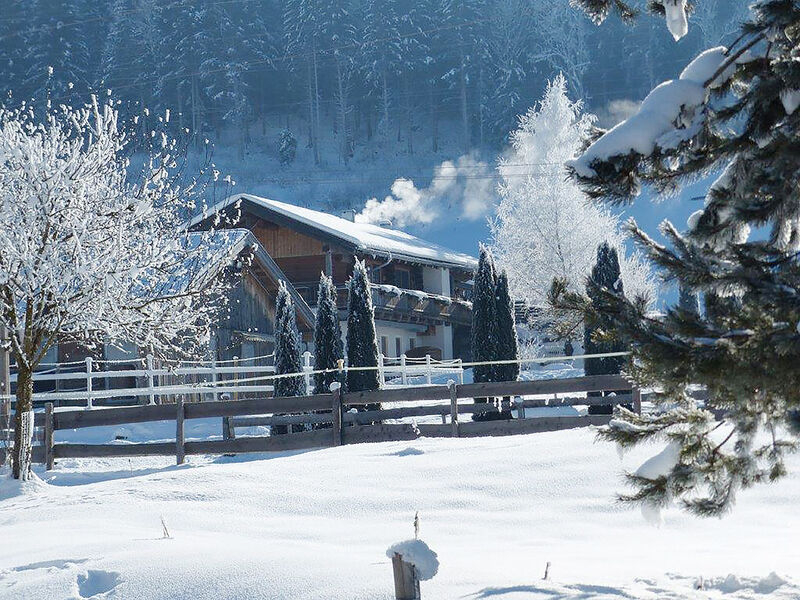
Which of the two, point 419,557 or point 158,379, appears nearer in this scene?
point 419,557

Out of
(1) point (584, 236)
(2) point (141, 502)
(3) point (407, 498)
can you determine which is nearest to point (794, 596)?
(3) point (407, 498)

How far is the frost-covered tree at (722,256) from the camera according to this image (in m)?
4.76

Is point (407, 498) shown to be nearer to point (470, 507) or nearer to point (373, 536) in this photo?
point (470, 507)

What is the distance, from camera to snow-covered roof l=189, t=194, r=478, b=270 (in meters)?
35.2

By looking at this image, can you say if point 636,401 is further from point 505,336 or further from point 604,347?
point 505,336

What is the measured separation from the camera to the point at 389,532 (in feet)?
29.6

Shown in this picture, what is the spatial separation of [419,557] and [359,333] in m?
18.2

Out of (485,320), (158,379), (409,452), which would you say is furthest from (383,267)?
(409,452)

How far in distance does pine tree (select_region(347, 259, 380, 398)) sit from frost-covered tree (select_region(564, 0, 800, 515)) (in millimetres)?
17721

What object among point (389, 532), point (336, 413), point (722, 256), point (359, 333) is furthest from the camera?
point (359, 333)

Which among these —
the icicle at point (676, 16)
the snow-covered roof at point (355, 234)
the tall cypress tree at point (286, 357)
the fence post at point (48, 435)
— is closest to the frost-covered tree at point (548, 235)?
the snow-covered roof at point (355, 234)

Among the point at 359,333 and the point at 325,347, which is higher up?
the point at 359,333

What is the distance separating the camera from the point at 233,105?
90.5 meters

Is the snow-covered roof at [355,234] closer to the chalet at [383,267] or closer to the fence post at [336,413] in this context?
the chalet at [383,267]
